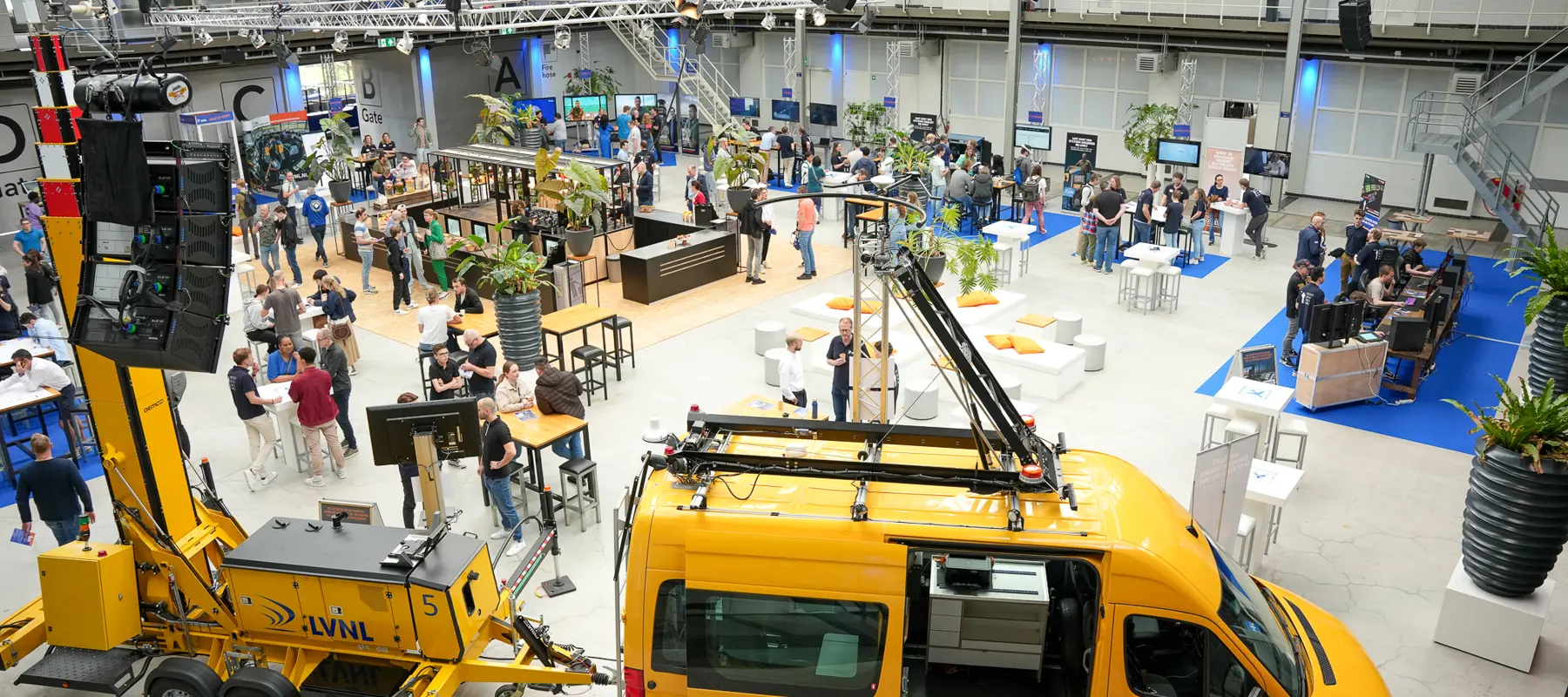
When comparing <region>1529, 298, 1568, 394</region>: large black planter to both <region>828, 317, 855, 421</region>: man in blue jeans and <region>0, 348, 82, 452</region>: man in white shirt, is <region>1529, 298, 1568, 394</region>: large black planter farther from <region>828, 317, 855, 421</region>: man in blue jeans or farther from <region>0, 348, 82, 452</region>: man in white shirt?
<region>0, 348, 82, 452</region>: man in white shirt

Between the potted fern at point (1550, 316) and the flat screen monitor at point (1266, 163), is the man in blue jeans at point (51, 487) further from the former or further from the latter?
the flat screen monitor at point (1266, 163)

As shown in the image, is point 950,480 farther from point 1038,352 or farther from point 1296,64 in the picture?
point 1296,64

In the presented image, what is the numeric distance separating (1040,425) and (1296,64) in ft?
41.0

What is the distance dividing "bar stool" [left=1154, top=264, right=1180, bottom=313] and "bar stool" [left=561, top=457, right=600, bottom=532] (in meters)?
9.34

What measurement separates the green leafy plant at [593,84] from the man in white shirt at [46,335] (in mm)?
17400

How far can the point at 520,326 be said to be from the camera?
40.7ft

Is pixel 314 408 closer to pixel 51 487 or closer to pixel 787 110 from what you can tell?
pixel 51 487

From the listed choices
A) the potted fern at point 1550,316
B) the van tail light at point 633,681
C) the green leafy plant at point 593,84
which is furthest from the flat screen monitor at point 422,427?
the green leafy plant at point 593,84

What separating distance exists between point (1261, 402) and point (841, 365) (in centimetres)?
392

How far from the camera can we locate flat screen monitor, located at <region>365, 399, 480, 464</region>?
23.6 ft

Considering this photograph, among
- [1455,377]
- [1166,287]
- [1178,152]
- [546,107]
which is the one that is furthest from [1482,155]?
[546,107]

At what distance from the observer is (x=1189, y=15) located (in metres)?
22.0

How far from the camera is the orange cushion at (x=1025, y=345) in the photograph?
1255 cm

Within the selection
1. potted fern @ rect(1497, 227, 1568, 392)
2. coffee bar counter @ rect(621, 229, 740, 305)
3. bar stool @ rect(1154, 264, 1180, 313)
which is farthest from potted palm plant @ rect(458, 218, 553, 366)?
potted fern @ rect(1497, 227, 1568, 392)
